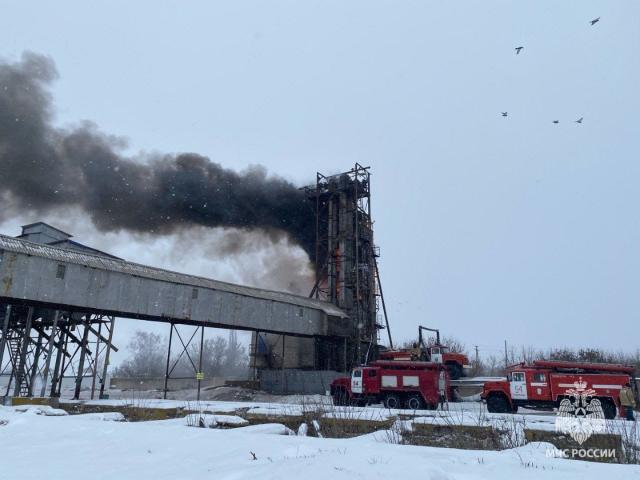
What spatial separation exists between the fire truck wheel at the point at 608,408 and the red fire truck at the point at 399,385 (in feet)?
25.9

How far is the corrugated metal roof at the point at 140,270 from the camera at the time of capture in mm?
25828

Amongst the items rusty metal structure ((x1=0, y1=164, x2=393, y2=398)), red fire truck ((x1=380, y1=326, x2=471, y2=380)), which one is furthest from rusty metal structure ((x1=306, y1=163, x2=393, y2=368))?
red fire truck ((x1=380, y1=326, x2=471, y2=380))

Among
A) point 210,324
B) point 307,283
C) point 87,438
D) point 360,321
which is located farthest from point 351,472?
point 307,283

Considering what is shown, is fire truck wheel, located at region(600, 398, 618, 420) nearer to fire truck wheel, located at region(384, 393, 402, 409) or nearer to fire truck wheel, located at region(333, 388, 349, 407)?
fire truck wheel, located at region(384, 393, 402, 409)

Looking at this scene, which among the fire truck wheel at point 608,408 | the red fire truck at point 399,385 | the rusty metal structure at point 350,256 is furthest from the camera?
the rusty metal structure at point 350,256

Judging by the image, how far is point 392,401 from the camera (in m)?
26.8

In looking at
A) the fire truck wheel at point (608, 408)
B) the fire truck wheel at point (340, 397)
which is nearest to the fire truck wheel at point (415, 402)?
the fire truck wheel at point (340, 397)

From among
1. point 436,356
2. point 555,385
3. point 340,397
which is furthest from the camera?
point 436,356

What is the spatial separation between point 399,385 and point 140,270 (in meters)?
18.2

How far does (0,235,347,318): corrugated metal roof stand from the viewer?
25828 mm

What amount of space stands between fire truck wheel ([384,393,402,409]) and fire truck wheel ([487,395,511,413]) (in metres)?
4.93

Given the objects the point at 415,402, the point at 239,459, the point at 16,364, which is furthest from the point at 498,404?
the point at 16,364

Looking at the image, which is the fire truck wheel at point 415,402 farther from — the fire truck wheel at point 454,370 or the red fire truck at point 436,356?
the fire truck wheel at point 454,370

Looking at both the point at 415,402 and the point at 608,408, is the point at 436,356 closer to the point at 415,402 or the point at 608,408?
the point at 415,402
